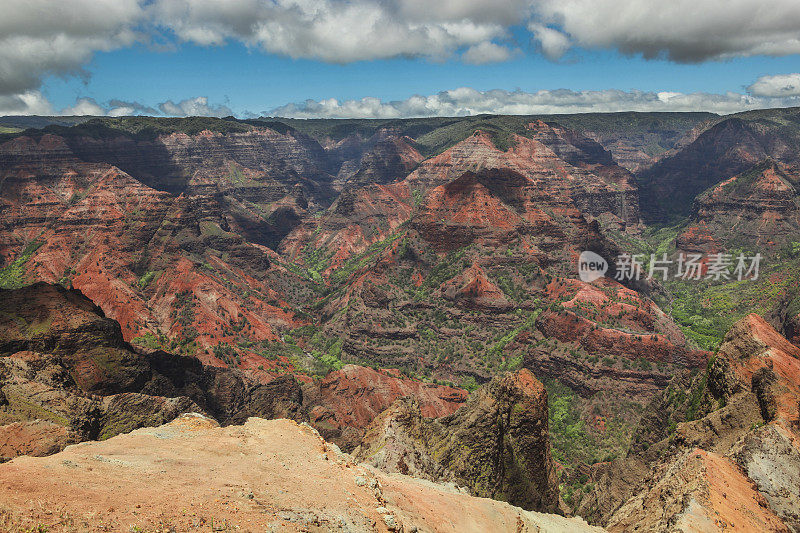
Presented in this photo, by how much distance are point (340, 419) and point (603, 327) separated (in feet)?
169

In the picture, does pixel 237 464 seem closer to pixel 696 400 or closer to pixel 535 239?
pixel 696 400

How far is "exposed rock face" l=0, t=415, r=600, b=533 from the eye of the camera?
666 inches

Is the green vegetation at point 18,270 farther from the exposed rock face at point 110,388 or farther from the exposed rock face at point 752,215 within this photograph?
the exposed rock face at point 752,215

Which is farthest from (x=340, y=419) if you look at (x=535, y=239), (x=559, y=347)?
(x=535, y=239)

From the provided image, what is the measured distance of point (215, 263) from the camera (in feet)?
434

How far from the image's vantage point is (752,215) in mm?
167750

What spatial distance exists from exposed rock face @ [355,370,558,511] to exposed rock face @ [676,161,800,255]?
15629 cm

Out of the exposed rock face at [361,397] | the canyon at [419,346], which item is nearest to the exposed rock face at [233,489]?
the canyon at [419,346]

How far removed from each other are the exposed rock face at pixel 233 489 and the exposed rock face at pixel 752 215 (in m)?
169

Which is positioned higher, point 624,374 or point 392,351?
point 624,374

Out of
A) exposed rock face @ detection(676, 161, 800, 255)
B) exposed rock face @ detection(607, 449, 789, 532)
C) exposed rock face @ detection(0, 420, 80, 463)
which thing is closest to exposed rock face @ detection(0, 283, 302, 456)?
exposed rock face @ detection(0, 420, 80, 463)

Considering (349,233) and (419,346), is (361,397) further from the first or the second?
(349,233)

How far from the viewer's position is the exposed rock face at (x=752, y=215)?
6220 inches

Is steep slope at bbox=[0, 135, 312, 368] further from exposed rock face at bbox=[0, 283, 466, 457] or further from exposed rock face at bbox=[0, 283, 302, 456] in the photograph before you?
exposed rock face at bbox=[0, 283, 466, 457]
